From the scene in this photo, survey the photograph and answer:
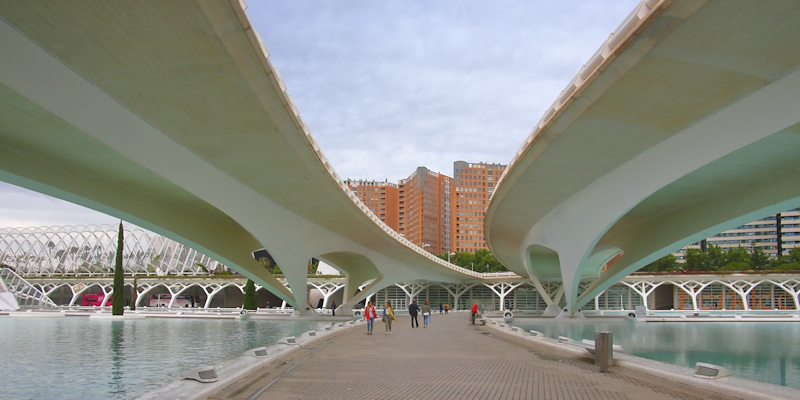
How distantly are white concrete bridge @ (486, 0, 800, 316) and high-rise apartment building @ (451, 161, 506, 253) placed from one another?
8390cm

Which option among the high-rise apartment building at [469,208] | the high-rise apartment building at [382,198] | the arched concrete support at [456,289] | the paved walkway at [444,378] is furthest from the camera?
the high-rise apartment building at [382,198]

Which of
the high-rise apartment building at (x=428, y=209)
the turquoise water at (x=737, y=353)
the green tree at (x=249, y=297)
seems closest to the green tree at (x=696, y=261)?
the high-rise apartment building at (x=428, y=209)

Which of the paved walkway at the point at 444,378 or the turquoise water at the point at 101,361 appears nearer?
the paved walkway at the point at 444,378

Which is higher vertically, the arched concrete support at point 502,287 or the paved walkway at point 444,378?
the paved walkway at point 444,378

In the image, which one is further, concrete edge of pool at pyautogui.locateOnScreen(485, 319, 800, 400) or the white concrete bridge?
the white concrete bridge

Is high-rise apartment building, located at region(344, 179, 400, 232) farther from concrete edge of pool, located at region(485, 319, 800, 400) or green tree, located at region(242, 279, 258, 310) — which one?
concrete edge of pool, located at region(485, 319, 800, 400)

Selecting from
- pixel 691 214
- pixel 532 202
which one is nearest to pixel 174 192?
pixel 532 202

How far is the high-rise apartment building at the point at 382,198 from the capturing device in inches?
4938

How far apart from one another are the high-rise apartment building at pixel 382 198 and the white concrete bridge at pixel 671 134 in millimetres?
95466

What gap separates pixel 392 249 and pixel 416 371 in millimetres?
34245

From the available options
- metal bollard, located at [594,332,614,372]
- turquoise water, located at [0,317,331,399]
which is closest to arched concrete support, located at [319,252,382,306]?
turquoise water, located at [0,317,331,399]

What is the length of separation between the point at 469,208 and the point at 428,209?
26.0ft

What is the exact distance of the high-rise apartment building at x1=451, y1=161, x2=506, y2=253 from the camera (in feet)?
375

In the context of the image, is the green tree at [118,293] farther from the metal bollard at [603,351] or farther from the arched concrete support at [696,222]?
the metal bollard at [603,351]
